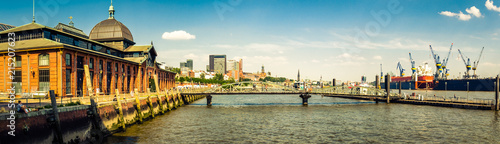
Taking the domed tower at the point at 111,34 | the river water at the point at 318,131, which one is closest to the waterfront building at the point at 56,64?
the domed tower at the point at 111,34

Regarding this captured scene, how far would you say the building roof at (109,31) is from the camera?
72.8 meters

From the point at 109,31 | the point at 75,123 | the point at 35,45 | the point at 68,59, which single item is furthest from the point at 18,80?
the point at 109,31

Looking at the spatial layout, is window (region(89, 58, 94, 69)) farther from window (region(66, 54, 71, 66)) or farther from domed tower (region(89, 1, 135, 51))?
domed tower (region(89, 1, 135, 51))

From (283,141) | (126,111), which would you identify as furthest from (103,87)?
(283,141)

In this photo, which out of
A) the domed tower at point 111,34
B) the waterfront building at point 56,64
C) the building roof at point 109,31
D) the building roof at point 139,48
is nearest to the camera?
the waterfront building at point 56,64

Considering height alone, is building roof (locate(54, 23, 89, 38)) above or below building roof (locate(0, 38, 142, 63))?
above

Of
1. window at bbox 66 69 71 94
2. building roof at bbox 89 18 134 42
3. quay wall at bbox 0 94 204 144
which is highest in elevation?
building roof at bbox 89 18 134 42

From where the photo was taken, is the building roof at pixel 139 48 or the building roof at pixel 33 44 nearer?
the building roof at pixel 33 44

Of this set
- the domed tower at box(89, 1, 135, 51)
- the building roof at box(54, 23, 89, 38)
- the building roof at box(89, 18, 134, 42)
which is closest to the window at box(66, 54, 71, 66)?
the building roof at box(54, 23, 89, 38)

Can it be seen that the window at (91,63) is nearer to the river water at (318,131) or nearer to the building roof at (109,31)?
the river water at (318,131)

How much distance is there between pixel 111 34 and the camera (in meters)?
73.2

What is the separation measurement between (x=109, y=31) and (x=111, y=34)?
104 centimetres

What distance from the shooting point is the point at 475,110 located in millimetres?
51219

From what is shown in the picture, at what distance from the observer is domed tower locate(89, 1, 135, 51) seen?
2859 inches
